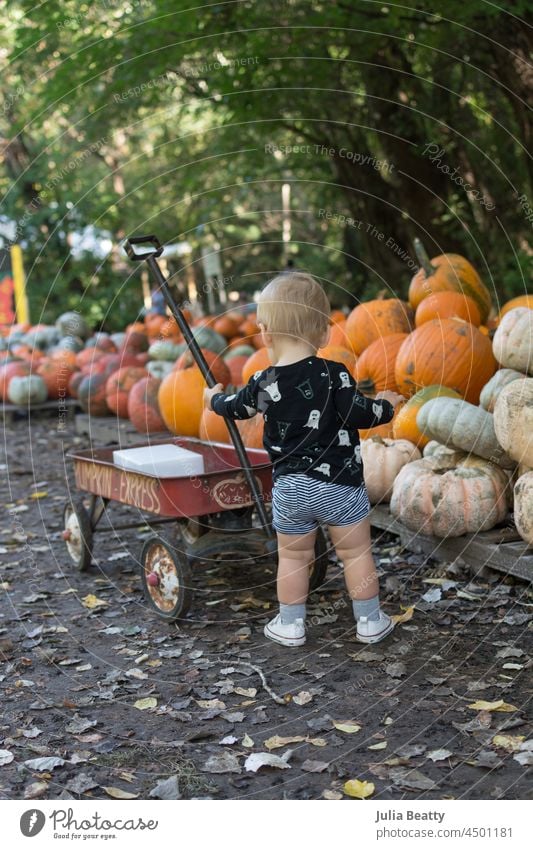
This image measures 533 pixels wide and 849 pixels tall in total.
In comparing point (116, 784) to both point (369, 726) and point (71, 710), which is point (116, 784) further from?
point (369, 726)

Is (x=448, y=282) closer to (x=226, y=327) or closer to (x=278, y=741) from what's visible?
(x=226, y=327)

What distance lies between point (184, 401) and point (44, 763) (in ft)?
14.1

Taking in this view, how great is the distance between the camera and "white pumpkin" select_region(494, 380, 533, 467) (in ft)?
14.9

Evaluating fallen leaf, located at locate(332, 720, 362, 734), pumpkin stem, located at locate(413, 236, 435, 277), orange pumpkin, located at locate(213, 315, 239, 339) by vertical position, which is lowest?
fallen leaf, located at locate(332, 720, 362, 734)

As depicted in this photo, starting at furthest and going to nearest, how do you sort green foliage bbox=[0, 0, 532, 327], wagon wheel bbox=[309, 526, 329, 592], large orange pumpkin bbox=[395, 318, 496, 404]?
green foliage bbox=[0, 0, 532, 327], large orange pumpkin bbox=[395, 318, 496, 404], wagon wheel bbox=[309, 526, 329, 592]

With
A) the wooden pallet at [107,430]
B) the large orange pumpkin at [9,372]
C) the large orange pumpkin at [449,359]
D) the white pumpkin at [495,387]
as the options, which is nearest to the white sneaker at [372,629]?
the white pumpkin at [495,387]

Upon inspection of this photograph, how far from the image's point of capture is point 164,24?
7809 millimetres

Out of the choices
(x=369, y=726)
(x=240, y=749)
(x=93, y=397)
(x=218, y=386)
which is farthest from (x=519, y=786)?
(x=93, y=397)

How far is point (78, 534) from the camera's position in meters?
5.45

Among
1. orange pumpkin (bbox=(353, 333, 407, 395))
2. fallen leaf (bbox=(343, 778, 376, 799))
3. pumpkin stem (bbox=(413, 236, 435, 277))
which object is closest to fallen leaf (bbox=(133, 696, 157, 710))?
fallen leaf (bbox=(343, 778, 376, 799))

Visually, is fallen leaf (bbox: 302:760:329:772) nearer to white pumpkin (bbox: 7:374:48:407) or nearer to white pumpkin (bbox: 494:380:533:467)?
white pumpkin (bbox: 494:380:533:467)

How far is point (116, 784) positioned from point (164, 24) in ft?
20.9

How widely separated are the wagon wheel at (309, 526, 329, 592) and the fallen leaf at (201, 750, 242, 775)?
4.91 ft

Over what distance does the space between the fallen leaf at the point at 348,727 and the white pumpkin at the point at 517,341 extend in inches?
98.1
